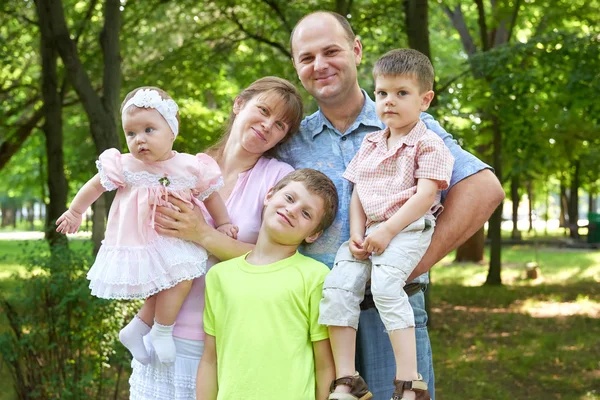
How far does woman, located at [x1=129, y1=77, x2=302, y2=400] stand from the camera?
3.04 metres

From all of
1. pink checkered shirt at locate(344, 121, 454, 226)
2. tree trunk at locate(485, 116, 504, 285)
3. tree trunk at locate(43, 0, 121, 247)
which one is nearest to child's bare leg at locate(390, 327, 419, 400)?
pink checkered shirt at locate(344, 121, 454, 226)

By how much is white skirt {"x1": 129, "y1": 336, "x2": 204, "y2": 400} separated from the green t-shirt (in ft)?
0.77

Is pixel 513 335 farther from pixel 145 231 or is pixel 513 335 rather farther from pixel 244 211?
pixel 145 231

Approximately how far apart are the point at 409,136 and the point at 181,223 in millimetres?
984

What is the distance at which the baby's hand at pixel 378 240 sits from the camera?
2.80 metres

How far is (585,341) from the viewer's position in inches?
409

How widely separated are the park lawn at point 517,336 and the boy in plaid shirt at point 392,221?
224 inches

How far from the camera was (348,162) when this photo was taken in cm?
325


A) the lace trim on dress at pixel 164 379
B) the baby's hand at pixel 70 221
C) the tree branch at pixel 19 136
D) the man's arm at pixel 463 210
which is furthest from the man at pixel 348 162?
the tree branch at pixel 19 136

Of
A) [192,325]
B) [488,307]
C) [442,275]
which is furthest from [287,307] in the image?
[442,275]

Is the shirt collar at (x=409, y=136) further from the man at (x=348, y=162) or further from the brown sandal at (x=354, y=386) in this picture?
the brown sandal at (x=354, y=386)

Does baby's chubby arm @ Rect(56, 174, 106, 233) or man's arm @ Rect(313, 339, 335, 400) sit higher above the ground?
baby's chubby arm @ Rect(56, 174, 106, 233)

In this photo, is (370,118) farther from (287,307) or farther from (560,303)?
(560,303)

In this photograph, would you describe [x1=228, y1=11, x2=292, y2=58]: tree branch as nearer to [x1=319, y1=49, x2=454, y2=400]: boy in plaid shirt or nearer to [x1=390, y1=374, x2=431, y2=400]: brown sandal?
[x1=319, y1=49, x2=454, y2=400]: boy in plaid shirt
